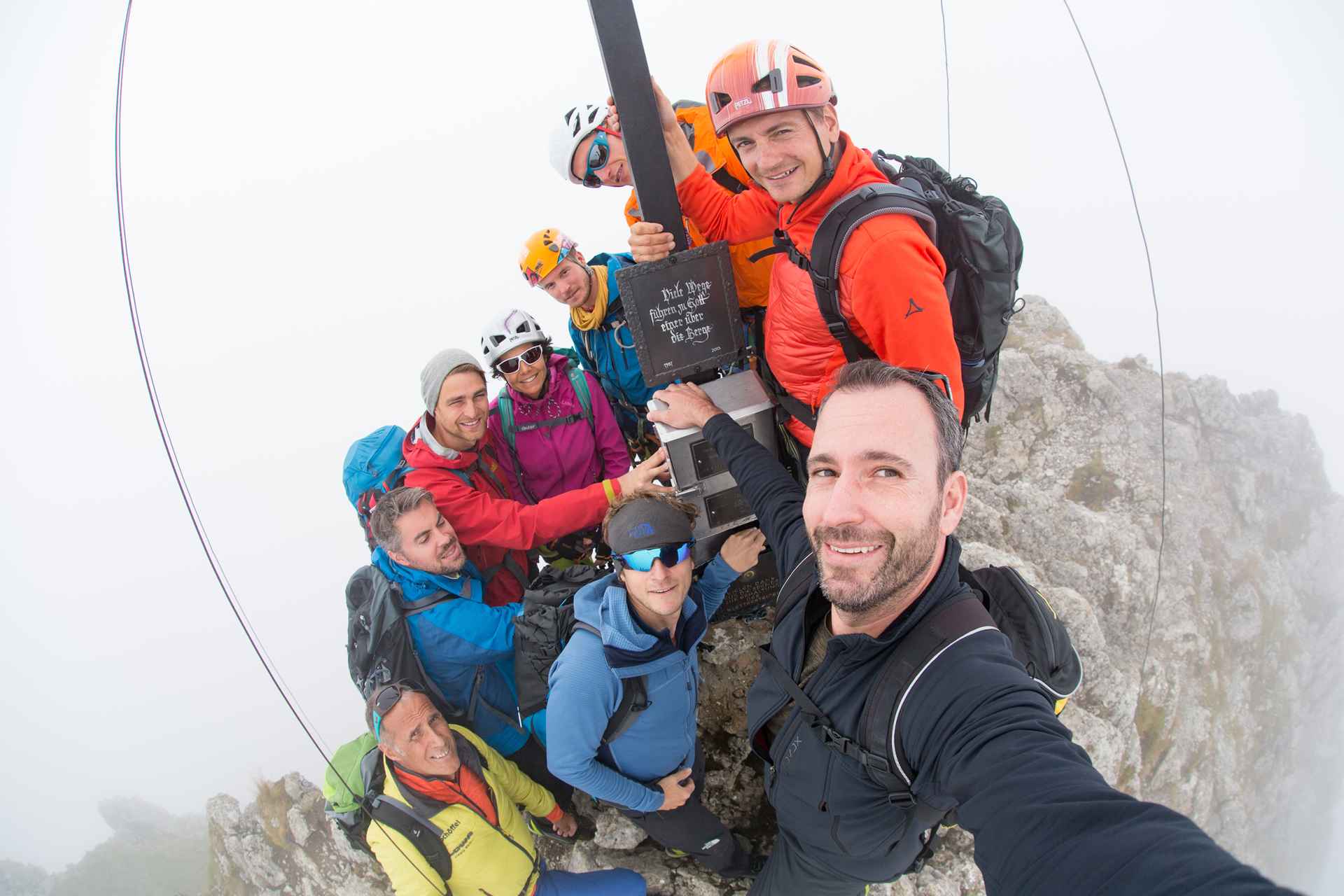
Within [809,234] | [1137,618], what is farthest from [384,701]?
[1137,618]

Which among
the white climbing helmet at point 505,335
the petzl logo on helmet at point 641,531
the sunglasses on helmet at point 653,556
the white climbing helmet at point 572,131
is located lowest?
the sunglasses on helmet at point 653,556

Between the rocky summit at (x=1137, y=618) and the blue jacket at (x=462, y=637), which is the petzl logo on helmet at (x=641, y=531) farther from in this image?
the rocky summit at (x=1137, y=618)

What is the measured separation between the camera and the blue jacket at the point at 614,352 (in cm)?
570

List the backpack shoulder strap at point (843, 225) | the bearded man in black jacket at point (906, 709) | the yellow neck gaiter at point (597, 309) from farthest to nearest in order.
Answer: the yellow neck gaiter at point (597, 309) < the backpack shoulder strap at point (843, 225) < the bearded man in black jacket at point (906, 709)

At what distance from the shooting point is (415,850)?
426 cm

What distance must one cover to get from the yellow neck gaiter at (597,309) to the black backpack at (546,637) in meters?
2.21

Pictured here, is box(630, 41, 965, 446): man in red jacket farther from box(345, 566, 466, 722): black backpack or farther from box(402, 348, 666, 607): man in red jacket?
box(345, 566, 466, 722): black backpack

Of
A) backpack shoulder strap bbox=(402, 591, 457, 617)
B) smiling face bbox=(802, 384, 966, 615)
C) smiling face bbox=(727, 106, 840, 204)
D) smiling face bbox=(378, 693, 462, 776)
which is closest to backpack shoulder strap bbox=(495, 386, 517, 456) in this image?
backpack shoulder strap bbox=(402, 591, 457, 617)

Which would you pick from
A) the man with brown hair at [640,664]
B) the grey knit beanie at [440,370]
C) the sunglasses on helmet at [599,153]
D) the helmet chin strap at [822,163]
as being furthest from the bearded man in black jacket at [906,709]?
the sunglasses on helmet at [599,153]

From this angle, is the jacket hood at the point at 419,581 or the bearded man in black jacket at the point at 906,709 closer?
the bearded man in black jacket at the point at 906,709

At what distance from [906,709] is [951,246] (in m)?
2.73

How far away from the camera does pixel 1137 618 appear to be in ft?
27.2

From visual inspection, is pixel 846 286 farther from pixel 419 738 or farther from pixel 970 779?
pixel 419 738

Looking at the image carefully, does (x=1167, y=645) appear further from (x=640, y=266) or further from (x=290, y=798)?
(x=290, y=798)
